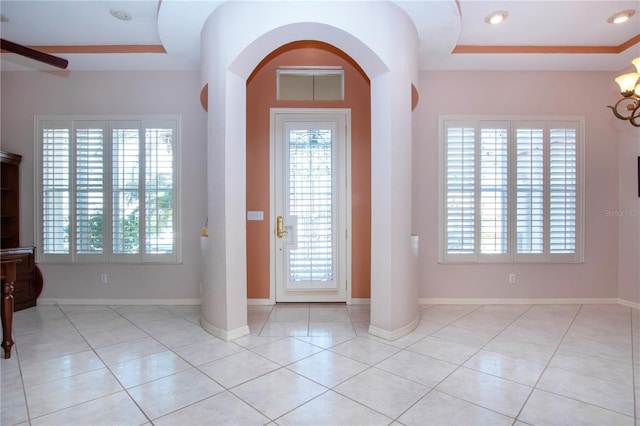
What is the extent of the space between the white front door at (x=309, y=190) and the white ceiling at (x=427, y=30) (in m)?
1.36

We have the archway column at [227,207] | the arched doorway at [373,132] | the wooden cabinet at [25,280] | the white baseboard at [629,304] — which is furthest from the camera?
the white baseboard at [629,304]

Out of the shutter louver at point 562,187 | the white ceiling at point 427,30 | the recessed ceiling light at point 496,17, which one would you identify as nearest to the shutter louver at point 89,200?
the white ceiling at point 427,30

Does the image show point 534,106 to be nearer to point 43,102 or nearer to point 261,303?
point 261,303

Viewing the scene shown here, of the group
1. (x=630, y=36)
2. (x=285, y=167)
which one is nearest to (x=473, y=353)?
(x=285, y=167)

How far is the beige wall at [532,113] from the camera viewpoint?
13.5ft

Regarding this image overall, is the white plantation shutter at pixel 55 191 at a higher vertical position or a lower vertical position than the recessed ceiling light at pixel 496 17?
lower

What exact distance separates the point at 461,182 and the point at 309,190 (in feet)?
6.49

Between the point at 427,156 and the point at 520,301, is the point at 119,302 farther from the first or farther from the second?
the point at 520,301

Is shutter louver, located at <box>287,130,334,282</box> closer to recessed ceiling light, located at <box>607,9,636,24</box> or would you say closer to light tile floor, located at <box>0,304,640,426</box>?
light tile floor, located at <box>0,304,640,426</box>

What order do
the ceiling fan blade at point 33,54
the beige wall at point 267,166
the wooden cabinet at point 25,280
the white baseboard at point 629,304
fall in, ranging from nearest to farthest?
the ceiling fan blade at point 33,54 < the wooden cabinet at point 25,280 < the white baseboard at point 629,304 < the beige wall at point 267,166

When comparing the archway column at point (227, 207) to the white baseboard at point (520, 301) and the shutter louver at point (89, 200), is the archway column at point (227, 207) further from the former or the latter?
the white baseboard at point (520, 301)

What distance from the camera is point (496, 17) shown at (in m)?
3.19

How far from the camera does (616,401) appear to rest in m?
1.98

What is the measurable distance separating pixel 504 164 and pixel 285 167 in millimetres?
2837
